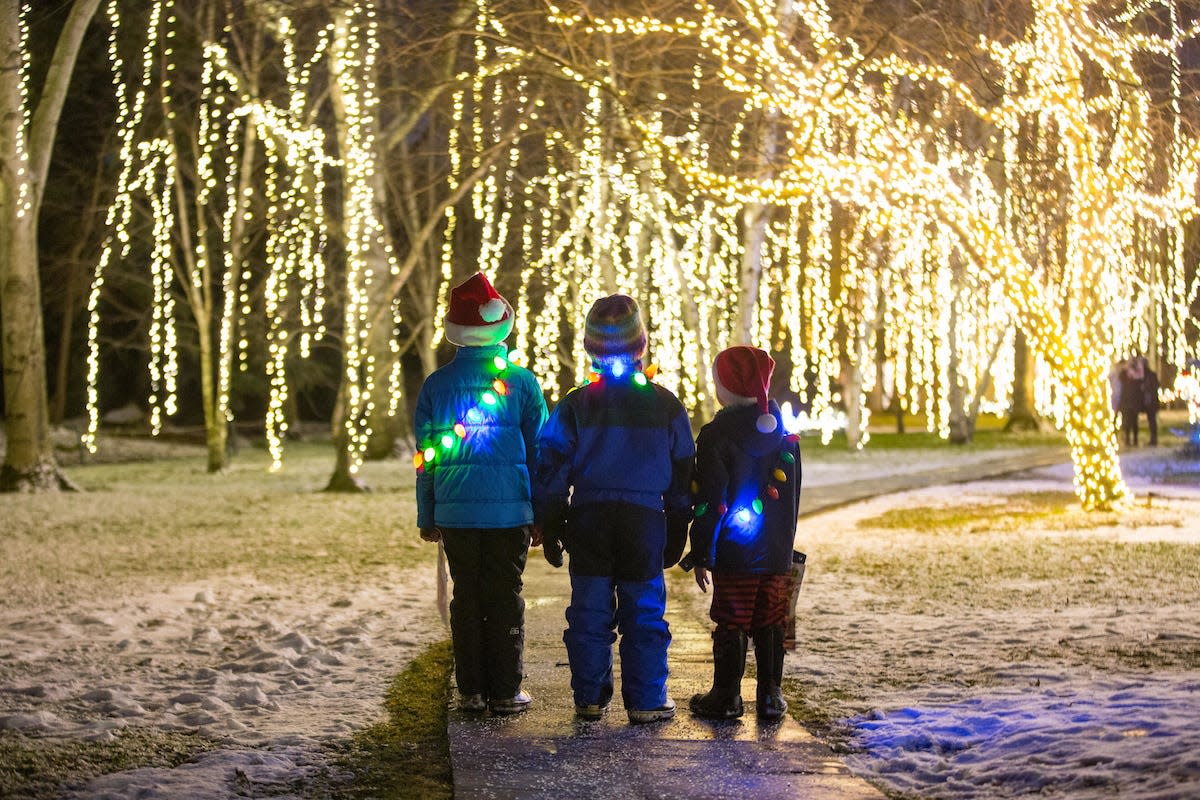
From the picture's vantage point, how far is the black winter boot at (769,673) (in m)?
5.66

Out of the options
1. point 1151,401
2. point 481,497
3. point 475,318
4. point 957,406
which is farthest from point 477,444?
point 957,406

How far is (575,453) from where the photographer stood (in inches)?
225

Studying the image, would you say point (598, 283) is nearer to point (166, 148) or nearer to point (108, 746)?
point (166, 148)

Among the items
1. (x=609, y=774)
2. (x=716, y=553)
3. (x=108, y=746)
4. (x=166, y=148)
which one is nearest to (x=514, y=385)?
(x=716, y=553)

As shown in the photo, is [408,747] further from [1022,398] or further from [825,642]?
[1022,398]

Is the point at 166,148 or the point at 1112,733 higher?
the point at 166,148

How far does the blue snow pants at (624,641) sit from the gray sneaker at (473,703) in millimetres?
434

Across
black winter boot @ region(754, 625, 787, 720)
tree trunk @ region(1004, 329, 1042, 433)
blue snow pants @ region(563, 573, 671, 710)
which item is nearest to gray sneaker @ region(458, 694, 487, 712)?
blue snow pants @ region(563, 573, 671, 710)

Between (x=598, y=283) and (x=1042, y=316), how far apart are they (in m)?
8.84

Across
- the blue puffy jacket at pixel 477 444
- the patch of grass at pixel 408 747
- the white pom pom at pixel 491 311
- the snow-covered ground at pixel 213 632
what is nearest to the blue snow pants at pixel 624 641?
the blue puffy jacket at pixel 477 444

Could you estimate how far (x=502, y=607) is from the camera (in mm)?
5812

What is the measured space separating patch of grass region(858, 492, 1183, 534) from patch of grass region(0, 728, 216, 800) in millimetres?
9448

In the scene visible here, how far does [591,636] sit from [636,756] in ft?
2.21

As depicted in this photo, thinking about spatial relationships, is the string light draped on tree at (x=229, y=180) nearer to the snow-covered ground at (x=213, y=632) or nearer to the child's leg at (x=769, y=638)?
the snow-covered ground at (x=213, y=632)
